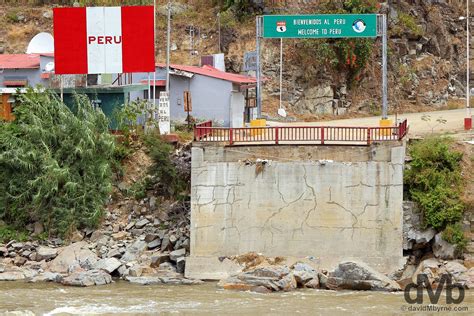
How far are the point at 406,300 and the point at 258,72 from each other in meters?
11.0

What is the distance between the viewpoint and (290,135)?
34250 mm

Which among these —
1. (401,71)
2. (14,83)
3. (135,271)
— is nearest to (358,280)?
(135,271)

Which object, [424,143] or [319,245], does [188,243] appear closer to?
[319,245]

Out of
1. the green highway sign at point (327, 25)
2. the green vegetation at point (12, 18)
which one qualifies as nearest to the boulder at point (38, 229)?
the green highway sign at point (327, 25)

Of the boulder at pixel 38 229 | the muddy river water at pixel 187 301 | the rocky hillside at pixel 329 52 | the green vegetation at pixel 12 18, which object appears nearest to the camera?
the muddy river water at pixel 187 301

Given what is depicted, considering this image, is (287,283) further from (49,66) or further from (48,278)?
(49,66)

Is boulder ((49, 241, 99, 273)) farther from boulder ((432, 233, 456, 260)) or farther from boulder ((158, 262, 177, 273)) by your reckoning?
boulder ((432, 233, 456, 260))

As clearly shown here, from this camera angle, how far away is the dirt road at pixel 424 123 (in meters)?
39.8

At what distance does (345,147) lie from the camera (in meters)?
32.9

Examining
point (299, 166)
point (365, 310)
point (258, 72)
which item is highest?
point (258, 72)

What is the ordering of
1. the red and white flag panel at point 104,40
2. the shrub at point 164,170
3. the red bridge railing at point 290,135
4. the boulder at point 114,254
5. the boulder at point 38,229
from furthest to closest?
the red and white flag panel at point 104,40
the shrub at point 164,170
the boulder at point 38,229
the red bridge railing at point 290,135
the boulder at point 114,254

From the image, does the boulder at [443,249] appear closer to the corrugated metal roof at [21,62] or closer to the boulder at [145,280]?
the boulder at [145,280]

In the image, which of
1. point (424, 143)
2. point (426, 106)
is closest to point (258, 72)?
point (424, 143)

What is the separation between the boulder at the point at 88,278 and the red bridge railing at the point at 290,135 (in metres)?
5.26
